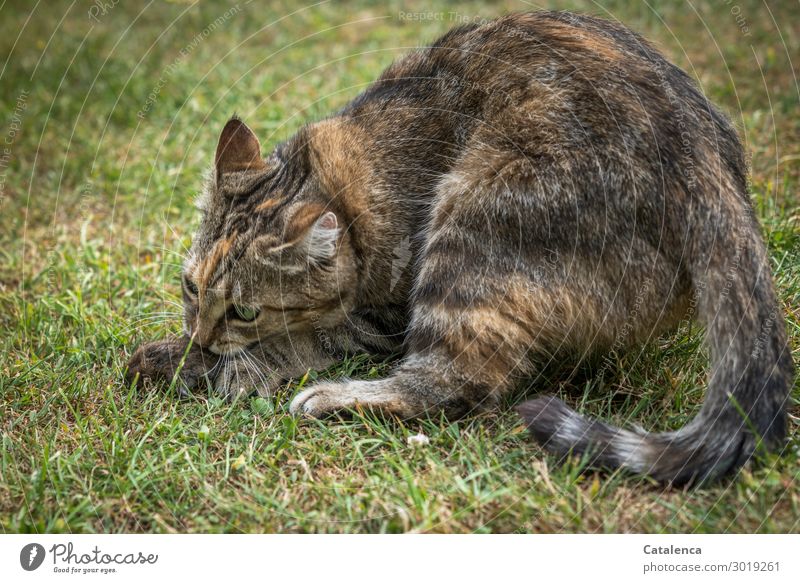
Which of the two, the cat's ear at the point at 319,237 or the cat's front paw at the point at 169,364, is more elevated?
the cat's ear at the point at 319,237

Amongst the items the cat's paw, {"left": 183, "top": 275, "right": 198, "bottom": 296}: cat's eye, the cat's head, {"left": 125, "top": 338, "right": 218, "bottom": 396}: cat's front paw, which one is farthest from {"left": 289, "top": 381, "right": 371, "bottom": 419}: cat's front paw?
{"left": 183, "top": 275, "right": 198, "bottom": 296}: cat's eye

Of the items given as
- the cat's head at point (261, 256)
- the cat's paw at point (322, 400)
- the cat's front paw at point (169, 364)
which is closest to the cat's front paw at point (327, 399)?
the cat's paw at point (322, 400)

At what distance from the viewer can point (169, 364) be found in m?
3.57

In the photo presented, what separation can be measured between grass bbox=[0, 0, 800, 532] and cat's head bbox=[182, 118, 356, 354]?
0.34 metres

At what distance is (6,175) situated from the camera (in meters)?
5.59

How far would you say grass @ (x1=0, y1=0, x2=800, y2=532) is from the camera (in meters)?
2.76

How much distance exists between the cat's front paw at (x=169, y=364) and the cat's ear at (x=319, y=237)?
748 mm

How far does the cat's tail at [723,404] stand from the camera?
272 centimetres
